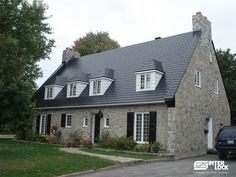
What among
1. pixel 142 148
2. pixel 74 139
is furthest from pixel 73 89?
pixel 142 148

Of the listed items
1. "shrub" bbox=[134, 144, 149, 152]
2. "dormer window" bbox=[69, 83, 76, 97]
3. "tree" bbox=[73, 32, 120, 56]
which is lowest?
"shrub" bbox=[134, 144, 149, 152]

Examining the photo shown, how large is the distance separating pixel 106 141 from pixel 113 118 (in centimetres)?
173

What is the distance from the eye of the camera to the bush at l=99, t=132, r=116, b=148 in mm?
21594

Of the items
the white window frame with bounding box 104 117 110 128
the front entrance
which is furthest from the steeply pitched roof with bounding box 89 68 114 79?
the white window frame with bounding box 104 117 110 128

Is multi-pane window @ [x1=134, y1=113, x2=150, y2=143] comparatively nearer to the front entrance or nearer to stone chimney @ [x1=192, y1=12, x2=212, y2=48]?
the front entrance

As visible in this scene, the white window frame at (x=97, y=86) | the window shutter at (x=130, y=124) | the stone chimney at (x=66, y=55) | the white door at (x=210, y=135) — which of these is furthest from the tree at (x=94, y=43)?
the window shutter at (x=130, y=124)

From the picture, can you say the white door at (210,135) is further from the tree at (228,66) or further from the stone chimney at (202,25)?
the tree at (228,66)

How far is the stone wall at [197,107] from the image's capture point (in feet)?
66.3

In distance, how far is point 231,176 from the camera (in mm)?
11641

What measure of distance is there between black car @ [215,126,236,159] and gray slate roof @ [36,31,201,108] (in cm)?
378

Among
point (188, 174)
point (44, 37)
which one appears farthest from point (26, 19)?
point (188, 174)

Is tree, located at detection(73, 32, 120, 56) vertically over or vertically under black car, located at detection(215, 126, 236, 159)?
over

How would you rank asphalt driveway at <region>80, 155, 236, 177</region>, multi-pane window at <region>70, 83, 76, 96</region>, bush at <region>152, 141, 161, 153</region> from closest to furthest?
asphalt driveway at <region>80, 155, 236, 177</region>
bush at <region>152, 141, 161, 153</region>
multi-pane window at <region>70, 83, 76, 96</region>

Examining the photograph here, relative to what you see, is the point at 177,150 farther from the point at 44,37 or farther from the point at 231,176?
the point at 44,37
